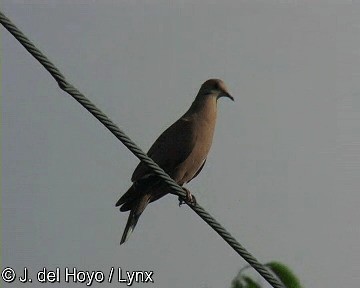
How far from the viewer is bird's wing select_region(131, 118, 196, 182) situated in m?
6.87

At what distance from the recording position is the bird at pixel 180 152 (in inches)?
256

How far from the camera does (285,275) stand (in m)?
6.44

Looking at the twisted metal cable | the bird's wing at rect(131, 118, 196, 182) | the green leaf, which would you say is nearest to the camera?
the twisted metal cable

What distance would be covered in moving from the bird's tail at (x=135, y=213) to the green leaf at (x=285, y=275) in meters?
1.09

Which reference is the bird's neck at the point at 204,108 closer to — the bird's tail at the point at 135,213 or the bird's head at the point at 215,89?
the bird's head at the point at 215,89

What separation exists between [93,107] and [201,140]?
3.11 meters

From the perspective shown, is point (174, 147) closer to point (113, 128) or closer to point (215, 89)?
point (215, 89)

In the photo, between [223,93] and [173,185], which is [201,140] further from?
[173,185]

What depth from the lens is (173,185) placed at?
4598mm

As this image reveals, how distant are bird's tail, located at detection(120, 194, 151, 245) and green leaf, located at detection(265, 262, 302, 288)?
3.58 feet

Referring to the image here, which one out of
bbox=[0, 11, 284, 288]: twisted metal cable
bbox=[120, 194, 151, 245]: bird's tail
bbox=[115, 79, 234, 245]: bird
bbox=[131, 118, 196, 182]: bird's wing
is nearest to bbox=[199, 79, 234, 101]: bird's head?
bbox=[115, 79, 234, 245]: bird

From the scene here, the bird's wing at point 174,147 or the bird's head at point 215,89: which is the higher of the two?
the bird's head at point 215,89

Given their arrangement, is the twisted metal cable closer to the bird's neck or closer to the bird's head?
the bird's neck

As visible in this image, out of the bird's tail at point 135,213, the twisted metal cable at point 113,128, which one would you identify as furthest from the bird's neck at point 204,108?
the twisted metal cable at point 113,128
